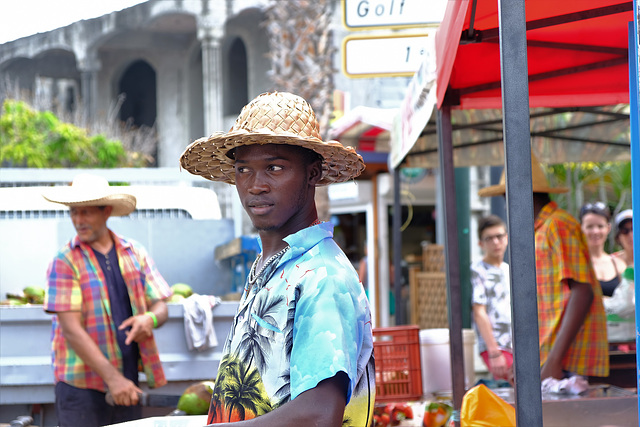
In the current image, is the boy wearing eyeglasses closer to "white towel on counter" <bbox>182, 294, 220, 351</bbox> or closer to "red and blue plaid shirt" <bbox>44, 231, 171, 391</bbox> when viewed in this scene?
"white towel on counter" <bbox>182, 294, 220, 351</bbox>

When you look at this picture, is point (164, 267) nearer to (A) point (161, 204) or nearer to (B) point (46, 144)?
(A) point (161, 204)

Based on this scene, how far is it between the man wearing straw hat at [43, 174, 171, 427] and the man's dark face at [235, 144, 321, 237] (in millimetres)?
2561

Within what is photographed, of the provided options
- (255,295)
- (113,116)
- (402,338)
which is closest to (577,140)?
(402,338)

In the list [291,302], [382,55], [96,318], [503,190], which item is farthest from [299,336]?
[382,55]

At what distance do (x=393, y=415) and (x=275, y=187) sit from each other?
3.41 meters

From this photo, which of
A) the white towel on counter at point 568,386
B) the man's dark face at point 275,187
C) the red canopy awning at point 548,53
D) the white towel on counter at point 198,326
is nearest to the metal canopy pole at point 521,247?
the man's dark face at point 275,187

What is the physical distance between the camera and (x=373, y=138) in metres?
11.0

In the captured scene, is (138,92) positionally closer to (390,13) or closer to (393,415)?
(390,13)

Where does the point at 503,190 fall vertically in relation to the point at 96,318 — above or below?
above

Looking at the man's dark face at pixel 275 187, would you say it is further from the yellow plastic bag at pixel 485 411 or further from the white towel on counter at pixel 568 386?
the white towel on counter at pixel 568 386

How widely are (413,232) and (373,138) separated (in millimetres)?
8548

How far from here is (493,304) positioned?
236 inches

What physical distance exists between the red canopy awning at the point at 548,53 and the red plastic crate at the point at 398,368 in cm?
175

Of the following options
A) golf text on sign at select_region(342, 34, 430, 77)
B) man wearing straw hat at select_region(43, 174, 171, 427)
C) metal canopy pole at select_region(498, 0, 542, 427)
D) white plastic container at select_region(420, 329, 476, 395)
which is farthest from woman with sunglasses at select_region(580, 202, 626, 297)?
metal canopy pole at select_region(498, 0, 542, 427)
